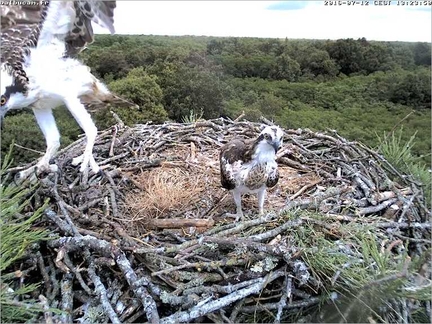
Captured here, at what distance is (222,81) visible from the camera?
4164 millimetres

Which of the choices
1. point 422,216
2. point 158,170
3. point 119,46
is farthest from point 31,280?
point 119,46

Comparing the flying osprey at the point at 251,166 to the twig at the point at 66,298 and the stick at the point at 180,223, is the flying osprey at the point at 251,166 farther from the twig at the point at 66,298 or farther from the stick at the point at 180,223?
the twig at the point at 66,298

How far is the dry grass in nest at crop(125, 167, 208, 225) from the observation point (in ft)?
8.00

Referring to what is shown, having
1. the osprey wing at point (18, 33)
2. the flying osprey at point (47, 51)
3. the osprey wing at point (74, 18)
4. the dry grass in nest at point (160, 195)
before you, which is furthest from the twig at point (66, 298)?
the osprey wing at point (74, 18)

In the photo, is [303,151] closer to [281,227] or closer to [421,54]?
[281,227]

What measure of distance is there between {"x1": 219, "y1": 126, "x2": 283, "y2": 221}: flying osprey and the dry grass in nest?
35 centimetres

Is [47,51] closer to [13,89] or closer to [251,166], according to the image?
[13,89]

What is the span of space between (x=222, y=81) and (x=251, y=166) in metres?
2.11

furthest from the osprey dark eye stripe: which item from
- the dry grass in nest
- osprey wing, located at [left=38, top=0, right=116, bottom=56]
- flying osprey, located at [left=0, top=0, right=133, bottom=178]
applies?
the dry grass in nest

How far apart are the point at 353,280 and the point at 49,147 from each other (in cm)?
168

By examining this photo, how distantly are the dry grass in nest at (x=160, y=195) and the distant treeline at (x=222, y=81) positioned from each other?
0.95 m

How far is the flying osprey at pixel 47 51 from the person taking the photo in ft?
6.61

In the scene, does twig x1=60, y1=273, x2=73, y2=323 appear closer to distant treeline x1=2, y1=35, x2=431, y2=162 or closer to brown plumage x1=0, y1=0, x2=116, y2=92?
brown plumage x1=0, y1=0, x2=116, y2=92

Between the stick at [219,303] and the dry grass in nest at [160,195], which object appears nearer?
the stick at [219,303]
